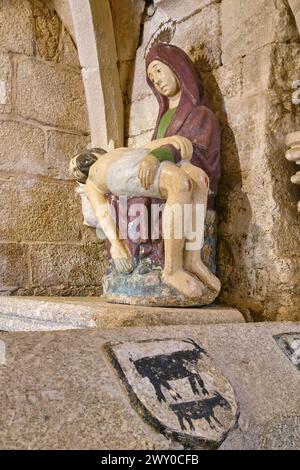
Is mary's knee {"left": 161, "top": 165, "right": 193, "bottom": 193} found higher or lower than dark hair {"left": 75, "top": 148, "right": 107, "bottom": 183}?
lower

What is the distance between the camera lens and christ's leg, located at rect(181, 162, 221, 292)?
5.62ft

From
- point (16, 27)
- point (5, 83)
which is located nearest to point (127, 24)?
point (16, 27)

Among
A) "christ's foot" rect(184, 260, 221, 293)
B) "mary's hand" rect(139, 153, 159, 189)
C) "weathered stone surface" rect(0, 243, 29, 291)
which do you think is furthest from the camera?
"weathered stone surface" rect(0, 243, 29, 291)

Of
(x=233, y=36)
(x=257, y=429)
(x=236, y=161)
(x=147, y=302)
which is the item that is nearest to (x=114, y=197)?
(x=147, y=302)

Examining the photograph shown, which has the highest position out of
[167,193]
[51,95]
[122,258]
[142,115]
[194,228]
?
[51,95]

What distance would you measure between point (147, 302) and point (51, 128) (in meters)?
1.20

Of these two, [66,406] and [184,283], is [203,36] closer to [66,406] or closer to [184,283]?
[184,283]

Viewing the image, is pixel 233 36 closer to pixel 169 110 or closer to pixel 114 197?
pixel 169 110

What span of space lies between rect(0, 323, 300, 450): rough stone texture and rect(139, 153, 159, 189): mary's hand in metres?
0.54

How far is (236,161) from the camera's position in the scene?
6.44 ft

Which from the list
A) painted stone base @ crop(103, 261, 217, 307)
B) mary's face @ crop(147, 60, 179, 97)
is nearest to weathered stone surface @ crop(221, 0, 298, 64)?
mary's face @ crop(147, 60, 179, 97)

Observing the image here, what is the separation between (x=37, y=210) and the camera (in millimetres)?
2424

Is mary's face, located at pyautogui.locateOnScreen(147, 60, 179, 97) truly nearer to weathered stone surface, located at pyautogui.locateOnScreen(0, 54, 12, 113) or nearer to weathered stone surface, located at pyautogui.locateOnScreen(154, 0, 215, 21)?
weathered stone surface, located at pyautogui.locateOnScreen(154, 0, 215, 21)

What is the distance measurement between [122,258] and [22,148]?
0.95 meters
